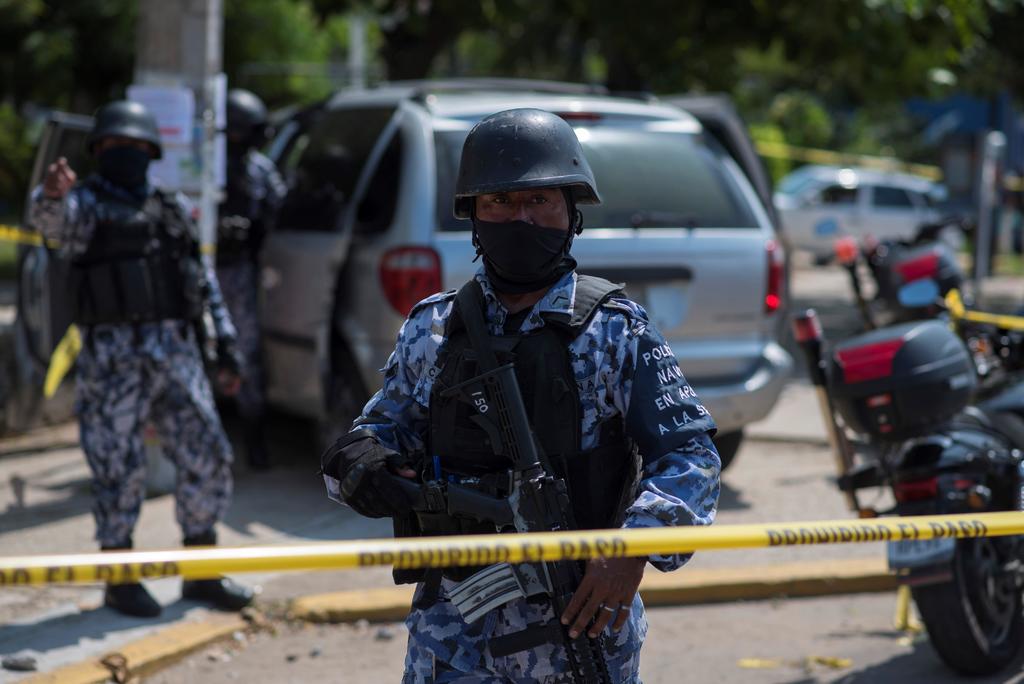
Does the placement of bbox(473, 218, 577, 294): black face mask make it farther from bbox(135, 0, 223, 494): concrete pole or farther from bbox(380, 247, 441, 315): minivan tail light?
bbox(135, 0, 223, 494): concrete pole

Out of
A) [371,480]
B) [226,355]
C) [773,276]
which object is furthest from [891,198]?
[371,480]

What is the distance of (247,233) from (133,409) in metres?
2.50

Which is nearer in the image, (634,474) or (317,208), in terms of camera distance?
(634,474)

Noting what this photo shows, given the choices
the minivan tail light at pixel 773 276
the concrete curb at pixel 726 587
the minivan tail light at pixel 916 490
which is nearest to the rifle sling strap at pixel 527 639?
the minivan tail light at pixel 916 490

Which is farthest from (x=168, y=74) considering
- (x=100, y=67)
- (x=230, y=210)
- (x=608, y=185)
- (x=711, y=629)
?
(x=100, y=67)

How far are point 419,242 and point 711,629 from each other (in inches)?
77.8

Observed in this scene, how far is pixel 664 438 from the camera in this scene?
2473mm

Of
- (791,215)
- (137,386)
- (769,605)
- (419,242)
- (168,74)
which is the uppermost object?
(168,74)

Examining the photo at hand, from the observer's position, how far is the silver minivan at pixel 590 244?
5.94m

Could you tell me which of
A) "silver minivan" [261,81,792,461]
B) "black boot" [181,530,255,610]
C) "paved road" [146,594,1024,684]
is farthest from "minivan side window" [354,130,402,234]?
"paved road" [146,594,1024,684]

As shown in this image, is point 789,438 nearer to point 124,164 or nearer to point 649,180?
point 649,180

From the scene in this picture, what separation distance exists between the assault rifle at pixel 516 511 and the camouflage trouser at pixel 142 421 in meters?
2.72

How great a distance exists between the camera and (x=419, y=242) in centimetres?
580

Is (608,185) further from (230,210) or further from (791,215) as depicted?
(791,215)
